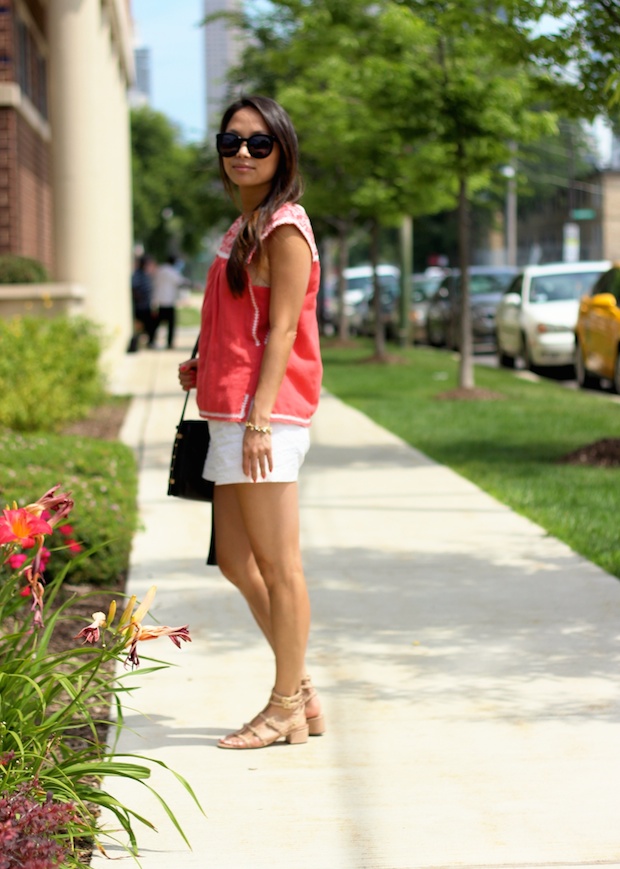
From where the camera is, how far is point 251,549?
4559 millimetres

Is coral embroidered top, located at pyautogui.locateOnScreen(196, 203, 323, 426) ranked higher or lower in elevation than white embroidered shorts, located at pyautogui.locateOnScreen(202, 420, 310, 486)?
higher

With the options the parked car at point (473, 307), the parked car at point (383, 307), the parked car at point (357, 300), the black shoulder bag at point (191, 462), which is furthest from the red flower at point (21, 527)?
the parked car at point (357, 300)

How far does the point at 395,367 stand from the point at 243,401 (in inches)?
744

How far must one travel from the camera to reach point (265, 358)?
4262 millimetres

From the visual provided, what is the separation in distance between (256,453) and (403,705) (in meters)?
1.23

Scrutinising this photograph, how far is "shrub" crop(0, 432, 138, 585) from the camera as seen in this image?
21.8 ft

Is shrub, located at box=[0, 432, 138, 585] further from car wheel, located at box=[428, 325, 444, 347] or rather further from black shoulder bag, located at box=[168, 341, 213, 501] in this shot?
car wheel, located at box=[428, 325, 444, 347]

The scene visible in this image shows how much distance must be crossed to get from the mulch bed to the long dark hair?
6.68 meters

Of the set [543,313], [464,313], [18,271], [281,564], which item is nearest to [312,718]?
[281,564]

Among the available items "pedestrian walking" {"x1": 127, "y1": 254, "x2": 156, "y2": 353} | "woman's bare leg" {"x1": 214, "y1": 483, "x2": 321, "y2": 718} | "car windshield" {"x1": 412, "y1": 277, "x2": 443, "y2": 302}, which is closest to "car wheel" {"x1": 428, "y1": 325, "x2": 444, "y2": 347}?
"car windshield" {"x1": 412, "y1": 277, "x2": 443, "y2": 302}

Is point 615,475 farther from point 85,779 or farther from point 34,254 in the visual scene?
point 34,254

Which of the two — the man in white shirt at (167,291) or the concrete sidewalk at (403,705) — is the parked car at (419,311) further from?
the concrete sidewalk at (403,705)

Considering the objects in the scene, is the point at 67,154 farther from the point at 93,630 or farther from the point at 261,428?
the point at 93,630

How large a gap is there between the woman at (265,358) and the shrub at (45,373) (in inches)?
290
